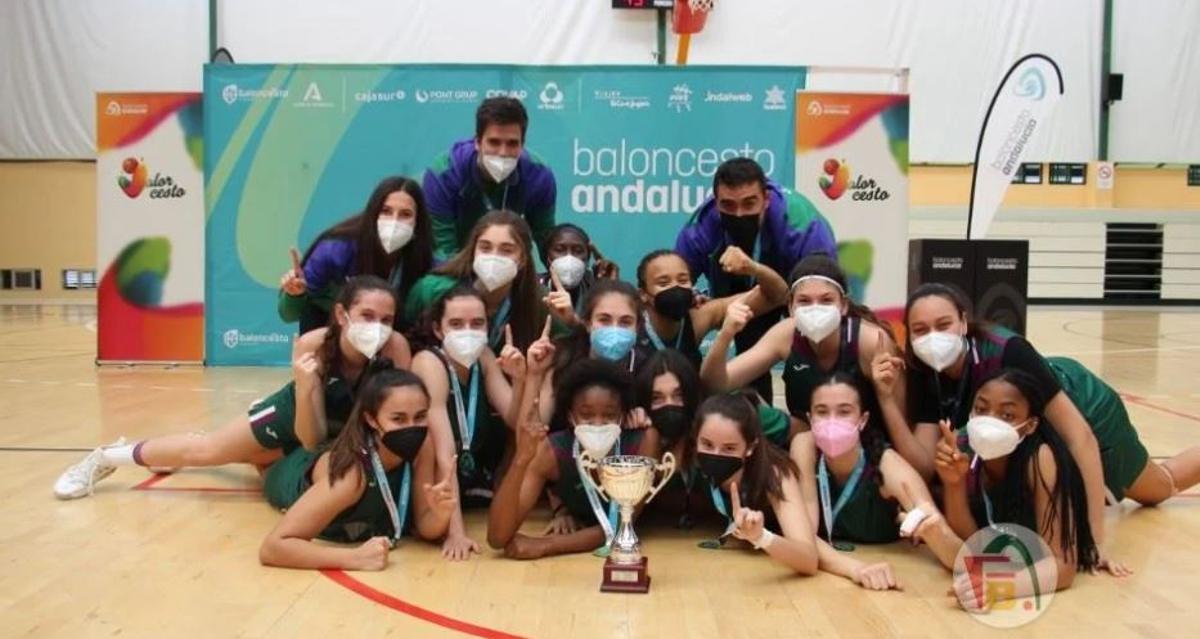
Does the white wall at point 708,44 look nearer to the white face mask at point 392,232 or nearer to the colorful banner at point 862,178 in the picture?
the colorful banner at point 862,178

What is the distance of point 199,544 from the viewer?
335 centimetres

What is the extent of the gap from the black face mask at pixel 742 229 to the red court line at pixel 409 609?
2.07 metres

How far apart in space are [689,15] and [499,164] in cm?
817

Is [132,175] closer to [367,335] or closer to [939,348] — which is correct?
[367,335]

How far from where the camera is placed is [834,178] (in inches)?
309

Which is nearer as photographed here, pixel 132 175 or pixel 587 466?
pixel 587 466

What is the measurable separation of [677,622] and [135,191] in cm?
680

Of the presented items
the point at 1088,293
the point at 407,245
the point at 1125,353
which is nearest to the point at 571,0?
the point at 1125,353

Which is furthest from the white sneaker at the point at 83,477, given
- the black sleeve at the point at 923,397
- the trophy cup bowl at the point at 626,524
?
the black sleeve at the point at 923,397

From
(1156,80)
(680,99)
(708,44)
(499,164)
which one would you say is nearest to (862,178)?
(680,99)

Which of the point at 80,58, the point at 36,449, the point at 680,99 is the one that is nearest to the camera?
the point at 36,449

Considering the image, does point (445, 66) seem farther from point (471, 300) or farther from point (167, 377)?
point (471, 300)

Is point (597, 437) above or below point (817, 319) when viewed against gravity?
below

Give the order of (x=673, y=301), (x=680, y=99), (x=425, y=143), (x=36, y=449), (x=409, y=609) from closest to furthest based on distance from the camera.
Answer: (x=409, y=609), (x=673, y=301), (x=36, y=449), (x=680, y=99), (x=425, y=143)
